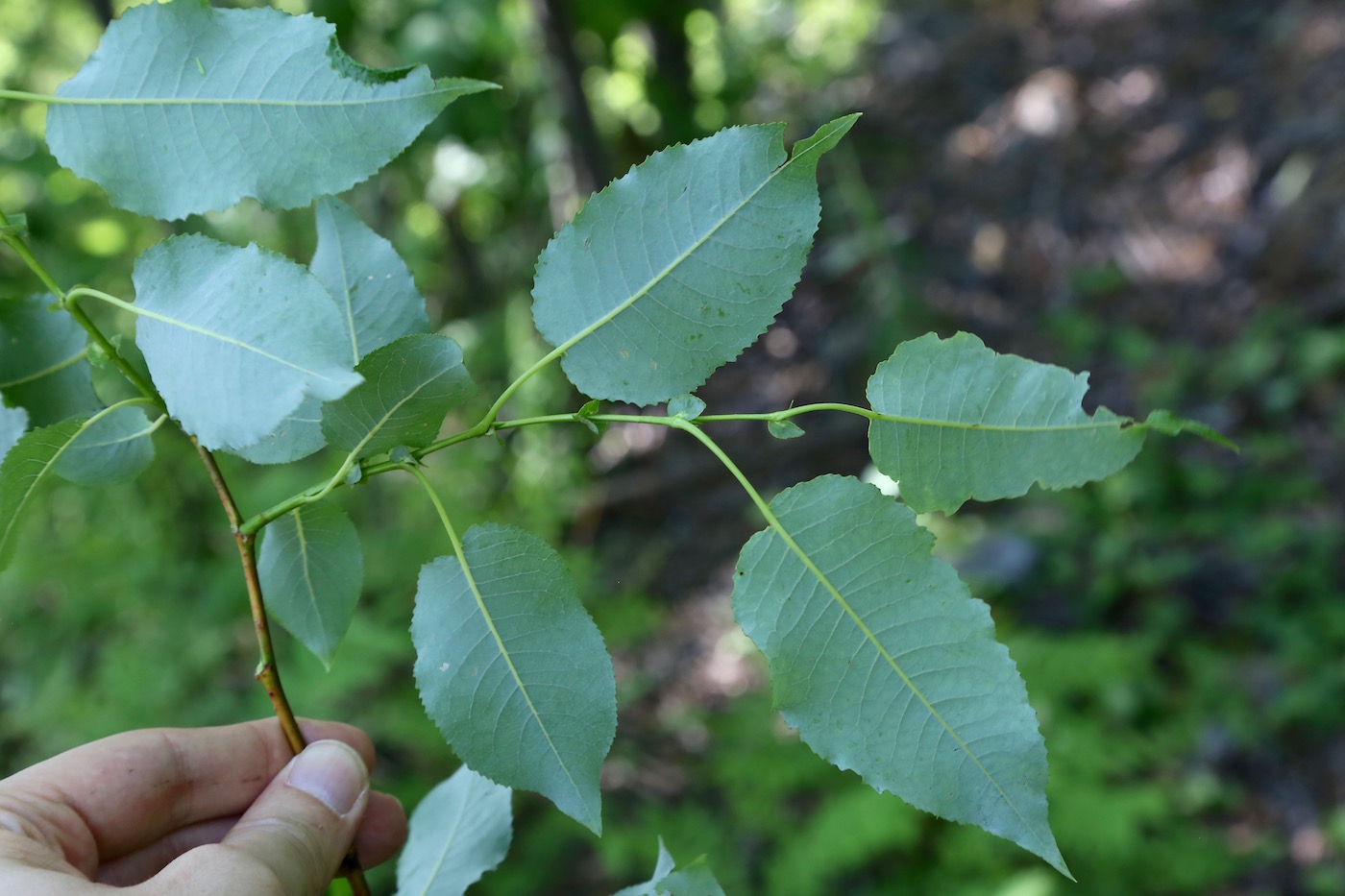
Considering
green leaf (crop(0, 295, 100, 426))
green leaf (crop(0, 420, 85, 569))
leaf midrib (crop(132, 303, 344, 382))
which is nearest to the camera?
leaf midrib (crop(132, 303, 344, 382))

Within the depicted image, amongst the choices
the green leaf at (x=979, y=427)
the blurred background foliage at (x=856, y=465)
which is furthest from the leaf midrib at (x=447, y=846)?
the blurred background foliage at (x=856, y=465)

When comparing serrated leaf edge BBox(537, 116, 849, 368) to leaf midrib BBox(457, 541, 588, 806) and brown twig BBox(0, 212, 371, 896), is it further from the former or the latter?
brown twig BBox(0, 212, 371, 896)

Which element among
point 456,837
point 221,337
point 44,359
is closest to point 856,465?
point 456,837

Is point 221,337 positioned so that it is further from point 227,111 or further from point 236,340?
point 227,111

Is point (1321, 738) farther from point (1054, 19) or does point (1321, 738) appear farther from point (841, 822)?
point (1054, 19)

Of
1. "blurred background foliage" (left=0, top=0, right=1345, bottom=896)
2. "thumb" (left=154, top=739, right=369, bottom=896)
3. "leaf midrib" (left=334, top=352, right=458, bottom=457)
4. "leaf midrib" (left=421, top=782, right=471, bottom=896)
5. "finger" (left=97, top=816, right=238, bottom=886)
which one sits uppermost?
"leaf midrib" (left=334, top=352, right=458, bottom=457)

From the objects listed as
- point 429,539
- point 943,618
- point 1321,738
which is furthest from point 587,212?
point 1321,738

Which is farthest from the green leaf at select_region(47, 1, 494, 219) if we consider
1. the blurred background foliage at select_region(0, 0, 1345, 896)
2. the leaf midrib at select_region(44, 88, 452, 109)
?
the blurred background foliage at select_region(0, 0, 1345, 896)
